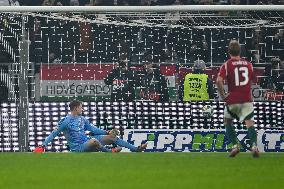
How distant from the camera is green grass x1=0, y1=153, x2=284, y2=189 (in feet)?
31.2

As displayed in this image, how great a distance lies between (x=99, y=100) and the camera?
19.3m

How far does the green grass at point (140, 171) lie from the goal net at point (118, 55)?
454 cm

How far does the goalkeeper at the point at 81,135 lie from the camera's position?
61.4 ft

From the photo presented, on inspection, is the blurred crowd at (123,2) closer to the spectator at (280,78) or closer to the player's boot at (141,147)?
the spectator at (280,78)

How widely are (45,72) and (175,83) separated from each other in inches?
96.6

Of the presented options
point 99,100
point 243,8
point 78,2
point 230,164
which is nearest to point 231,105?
point 230,164

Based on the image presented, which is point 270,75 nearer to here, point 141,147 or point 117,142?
point 141,147

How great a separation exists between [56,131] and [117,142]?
124 centimetres

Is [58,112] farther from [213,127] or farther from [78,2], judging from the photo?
[78,2]

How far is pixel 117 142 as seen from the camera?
19.1m

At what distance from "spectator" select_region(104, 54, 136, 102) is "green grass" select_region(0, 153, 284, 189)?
4.48m

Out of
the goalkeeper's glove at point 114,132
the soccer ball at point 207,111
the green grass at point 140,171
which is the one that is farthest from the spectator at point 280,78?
the green grass at point 140,171

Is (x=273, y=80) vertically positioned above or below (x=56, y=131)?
above

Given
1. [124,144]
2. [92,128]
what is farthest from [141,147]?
[92,128]
